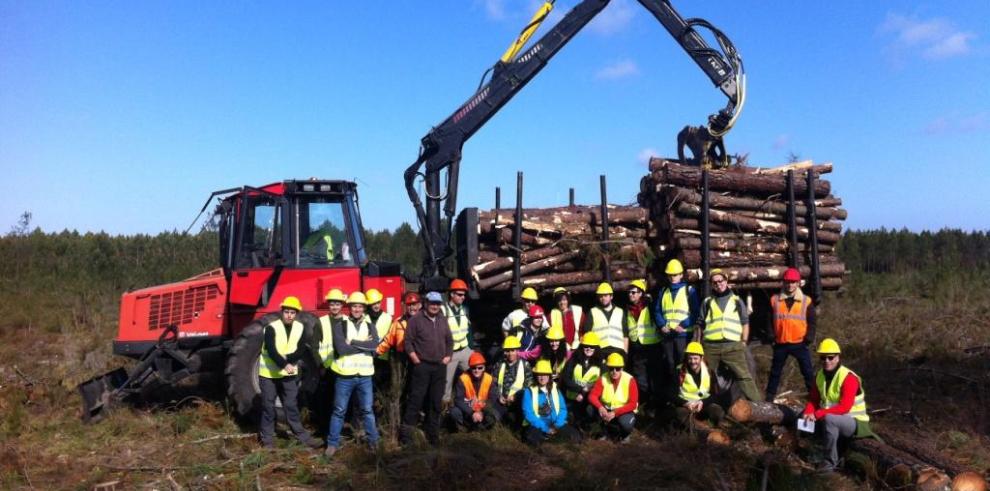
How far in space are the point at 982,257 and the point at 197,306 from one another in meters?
25.0

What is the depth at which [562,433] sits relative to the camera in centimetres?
762

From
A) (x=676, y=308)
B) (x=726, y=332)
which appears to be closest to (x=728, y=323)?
(x=726, y=332)

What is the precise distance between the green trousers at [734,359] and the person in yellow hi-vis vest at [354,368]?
11.7ft

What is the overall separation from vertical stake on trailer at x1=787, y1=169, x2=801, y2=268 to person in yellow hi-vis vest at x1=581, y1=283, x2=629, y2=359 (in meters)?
2.73

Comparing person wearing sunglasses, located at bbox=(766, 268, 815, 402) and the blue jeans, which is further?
person wearing sunglasses, located at bbox=(766, 268, 815, 402)

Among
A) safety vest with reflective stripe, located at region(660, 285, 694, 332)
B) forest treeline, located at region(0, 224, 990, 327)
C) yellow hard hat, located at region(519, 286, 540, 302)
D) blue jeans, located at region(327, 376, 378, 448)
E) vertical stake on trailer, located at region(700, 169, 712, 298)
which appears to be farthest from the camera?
forest treeline, located at region(0, 224, 990, 327)

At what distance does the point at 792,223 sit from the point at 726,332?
241 cm

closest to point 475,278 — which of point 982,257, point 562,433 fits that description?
point 562,433

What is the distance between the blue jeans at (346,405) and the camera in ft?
24.9

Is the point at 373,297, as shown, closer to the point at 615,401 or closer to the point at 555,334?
the point at 555,334

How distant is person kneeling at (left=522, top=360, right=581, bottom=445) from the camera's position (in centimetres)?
767

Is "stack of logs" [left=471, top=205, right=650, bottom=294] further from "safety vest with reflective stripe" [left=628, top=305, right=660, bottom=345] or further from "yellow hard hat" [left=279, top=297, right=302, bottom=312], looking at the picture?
"yellow hard hat" [left=279, top=297, right=302, bottom=312]

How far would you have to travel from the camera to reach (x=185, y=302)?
30.6ft

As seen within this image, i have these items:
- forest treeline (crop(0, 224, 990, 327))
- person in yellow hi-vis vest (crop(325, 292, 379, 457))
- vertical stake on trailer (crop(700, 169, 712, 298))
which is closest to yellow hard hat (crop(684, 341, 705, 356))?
vertical stake on trailer (crop(700, 169, 712, 298))
